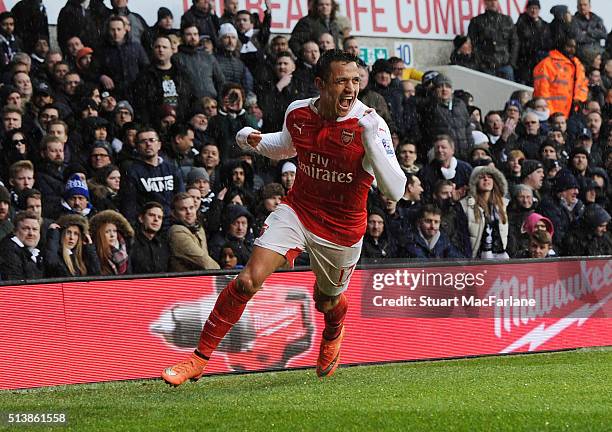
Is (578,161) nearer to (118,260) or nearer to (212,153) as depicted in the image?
(212,153)

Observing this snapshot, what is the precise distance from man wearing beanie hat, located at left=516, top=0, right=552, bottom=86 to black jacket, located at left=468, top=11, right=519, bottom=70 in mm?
179

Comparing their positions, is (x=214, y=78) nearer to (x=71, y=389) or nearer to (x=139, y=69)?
(x=139, y=69)

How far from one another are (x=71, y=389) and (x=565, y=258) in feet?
18.6

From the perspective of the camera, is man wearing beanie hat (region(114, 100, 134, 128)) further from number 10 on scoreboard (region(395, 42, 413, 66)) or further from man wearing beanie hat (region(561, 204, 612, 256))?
number 10 on scoreboard (region(395, 42, 413, 66))

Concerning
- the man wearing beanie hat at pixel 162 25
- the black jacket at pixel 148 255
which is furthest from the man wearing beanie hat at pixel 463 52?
the black jacket at pixel 148 255

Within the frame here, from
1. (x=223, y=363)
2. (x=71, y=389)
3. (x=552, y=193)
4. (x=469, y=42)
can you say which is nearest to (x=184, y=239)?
(x=223, y=363)

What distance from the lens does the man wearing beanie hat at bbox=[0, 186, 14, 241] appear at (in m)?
11.3

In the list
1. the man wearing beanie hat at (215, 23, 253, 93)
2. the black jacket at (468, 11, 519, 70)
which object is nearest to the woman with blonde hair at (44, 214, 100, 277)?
the man wearing beanie hat at (215, 23, 253, 93)

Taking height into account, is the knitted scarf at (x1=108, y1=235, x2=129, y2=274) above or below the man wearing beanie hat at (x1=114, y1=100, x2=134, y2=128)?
below

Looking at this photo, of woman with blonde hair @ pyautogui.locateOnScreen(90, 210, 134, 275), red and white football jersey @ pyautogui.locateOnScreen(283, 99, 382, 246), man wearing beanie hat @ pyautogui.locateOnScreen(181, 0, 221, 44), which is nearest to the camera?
red and white football jersey @ pyautogui.locateOnScreen(283, 99, 382, 246)

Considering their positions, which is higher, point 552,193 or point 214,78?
point 214,78

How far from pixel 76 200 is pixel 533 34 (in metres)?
9.61

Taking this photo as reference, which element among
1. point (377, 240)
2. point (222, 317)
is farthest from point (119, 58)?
point (222, 317)

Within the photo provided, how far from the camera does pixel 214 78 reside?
14789 millimetres
